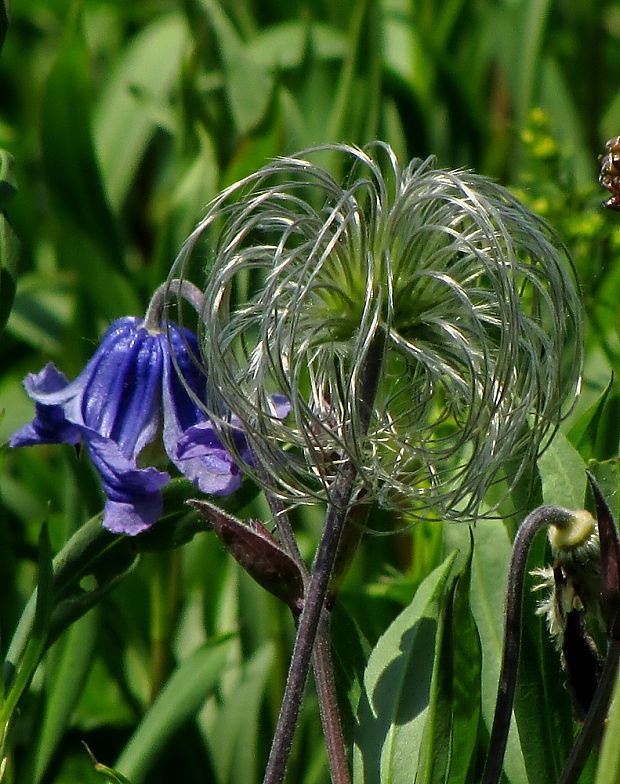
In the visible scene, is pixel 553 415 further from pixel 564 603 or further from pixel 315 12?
pixel 315 12

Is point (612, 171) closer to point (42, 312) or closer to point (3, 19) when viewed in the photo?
point (3, 19)

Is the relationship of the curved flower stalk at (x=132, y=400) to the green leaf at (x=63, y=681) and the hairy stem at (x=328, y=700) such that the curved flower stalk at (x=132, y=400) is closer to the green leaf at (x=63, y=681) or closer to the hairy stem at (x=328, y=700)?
the hairy stem at (x=328, y=700)

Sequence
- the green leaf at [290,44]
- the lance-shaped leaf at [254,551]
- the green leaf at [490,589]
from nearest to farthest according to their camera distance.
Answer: the lance-shaped leaf at [254,551], the green leaf at [490,589], the green leaf at [290,44]

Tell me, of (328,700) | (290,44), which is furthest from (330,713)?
(290,44)

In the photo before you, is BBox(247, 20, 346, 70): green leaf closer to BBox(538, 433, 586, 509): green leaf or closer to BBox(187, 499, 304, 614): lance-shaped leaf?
BBox(538, 433, 586, 509): green leaf

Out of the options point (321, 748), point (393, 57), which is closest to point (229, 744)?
point (321, 748)

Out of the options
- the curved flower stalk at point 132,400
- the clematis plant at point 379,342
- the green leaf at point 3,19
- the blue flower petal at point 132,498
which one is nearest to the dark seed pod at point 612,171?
the clematis plant at point 379,342
